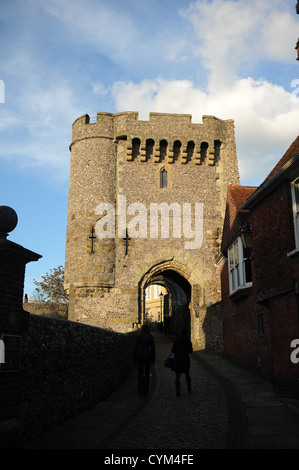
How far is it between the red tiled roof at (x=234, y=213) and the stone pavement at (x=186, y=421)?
486cm

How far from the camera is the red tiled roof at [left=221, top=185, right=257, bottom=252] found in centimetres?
1280

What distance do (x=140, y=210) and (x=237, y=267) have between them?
8071 millimetres

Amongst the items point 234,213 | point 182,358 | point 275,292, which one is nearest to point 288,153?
point 275,292

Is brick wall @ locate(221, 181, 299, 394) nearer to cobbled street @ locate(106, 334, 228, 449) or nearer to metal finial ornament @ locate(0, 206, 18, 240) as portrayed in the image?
cobbled street @ locate(106, 334, 228, 449)

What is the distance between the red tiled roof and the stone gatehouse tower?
502cm

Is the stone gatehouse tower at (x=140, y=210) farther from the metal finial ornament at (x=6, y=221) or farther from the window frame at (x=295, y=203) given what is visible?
the metal finial ornament at (x=6, y=221)

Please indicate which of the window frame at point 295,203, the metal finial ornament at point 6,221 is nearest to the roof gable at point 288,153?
the window frame at point 295,203

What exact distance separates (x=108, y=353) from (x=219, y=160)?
15.3m

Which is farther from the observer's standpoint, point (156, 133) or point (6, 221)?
point (156, 133)

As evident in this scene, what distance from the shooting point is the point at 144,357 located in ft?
30.6

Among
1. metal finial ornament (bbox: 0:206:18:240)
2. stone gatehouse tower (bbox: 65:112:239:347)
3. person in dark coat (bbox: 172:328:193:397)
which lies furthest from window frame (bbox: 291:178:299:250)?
stone gatehouse tower (bbox: 65:112:239:347)

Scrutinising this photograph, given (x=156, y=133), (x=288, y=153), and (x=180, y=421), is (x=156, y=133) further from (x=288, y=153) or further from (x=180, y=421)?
(x=180, y=421)

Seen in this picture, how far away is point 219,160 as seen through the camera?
22297 mm
